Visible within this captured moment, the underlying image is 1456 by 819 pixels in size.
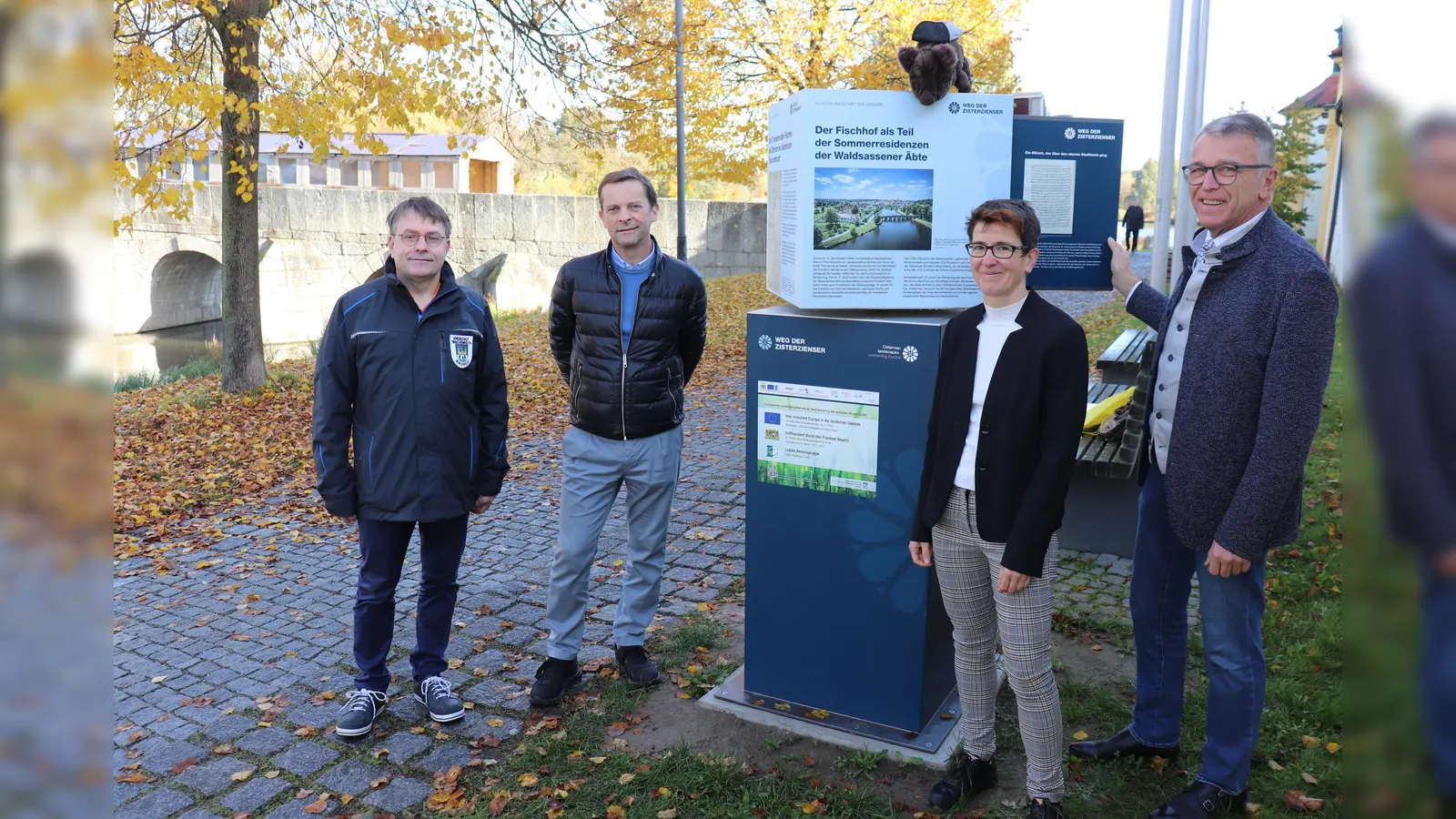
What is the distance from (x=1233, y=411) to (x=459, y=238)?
2645 cm

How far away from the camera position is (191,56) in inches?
399

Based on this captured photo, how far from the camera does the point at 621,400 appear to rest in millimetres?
4453

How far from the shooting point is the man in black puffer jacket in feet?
14.6

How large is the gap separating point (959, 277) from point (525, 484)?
17.3 feet

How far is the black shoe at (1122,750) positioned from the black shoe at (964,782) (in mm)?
414

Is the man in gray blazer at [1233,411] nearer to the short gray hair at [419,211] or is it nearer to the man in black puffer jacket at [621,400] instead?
the man in black puffer jacket at [621,400]

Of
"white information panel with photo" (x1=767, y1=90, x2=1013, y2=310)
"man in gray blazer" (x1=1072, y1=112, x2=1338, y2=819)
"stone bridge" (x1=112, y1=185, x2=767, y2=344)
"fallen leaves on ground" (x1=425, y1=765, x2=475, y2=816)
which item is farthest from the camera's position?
"stone bridge" (x1=112, y1=185, x2=767, y2=344)

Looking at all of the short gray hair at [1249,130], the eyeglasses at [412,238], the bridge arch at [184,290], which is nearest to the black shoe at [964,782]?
the short gray hair at [1249,130]

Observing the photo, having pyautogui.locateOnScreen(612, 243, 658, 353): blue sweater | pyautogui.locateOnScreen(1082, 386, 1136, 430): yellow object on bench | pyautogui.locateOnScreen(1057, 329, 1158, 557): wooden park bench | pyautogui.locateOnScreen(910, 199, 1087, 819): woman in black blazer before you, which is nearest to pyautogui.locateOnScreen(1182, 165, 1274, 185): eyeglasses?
pyautogui.locateOnScreen(910, 199, 1087, 819): woman in black blazer

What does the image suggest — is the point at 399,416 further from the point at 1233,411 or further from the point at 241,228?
the point at 241,228

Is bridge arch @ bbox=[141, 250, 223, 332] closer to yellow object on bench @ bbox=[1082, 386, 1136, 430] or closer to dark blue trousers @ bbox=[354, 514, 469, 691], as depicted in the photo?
yellow object on bench @ bbox=[1082, 386, 1136, 430]

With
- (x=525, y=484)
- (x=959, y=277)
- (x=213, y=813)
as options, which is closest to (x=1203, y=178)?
(x=959, y=277)
